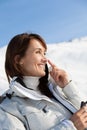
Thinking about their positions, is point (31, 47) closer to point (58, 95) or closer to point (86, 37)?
point (58, 95)

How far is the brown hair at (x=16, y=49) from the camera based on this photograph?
3.82 m

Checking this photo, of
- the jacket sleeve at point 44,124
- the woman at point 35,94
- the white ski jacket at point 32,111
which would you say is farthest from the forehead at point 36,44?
the jacket sleeve at point 44,124

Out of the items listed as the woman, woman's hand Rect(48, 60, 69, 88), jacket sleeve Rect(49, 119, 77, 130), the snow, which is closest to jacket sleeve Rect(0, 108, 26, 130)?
the woman

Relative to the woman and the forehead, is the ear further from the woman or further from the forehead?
the forehead

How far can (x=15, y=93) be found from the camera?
3.70 m

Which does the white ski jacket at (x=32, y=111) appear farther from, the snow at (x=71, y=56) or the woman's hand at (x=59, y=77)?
the snow at (x=71, y=56)

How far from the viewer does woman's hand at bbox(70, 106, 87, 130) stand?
141 inches

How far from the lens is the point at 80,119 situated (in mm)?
3586

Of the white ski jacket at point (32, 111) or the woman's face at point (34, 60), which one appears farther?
the woman's face at point (34, 60)

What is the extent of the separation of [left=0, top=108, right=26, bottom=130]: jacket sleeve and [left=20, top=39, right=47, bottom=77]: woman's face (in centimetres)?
41

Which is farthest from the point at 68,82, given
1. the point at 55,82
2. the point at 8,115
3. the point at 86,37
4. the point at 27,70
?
the point at 86,37

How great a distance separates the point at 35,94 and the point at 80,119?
0.39 meters

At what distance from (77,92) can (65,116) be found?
38 centimetres

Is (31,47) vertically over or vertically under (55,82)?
over
